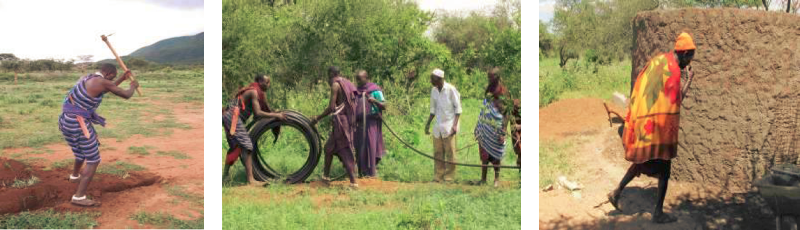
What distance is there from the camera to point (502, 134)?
8.29 meters

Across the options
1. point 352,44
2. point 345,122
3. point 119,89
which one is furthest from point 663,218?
point 119,89

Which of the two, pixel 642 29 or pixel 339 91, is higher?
pixel 642 29

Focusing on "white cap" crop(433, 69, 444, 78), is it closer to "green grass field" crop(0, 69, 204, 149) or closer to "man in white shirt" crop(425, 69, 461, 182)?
"man in white shirt" crop(425, 69, 461, 182)

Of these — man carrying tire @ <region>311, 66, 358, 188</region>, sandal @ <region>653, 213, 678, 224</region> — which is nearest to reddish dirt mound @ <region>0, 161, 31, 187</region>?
man carrying tire @ <region>311, 66, 358, 188</region>

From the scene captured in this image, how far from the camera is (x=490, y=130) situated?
831 cm

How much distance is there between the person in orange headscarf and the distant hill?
451 centimetres

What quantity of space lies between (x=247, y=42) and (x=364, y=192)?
2.07 metres

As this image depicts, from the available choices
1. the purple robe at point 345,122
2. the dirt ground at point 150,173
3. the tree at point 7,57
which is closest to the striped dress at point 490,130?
the purple robe at point 345,122

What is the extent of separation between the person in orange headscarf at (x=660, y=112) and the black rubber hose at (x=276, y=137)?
10.5 ft

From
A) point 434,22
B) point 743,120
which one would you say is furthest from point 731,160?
point 434,22

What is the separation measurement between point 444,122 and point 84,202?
12.3 ft

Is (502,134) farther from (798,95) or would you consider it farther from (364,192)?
(798,95)

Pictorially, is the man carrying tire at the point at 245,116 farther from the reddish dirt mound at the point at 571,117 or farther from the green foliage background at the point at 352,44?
the reddish dirt mound at the point at 571,117

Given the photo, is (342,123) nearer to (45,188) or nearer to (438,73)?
(438,73)
